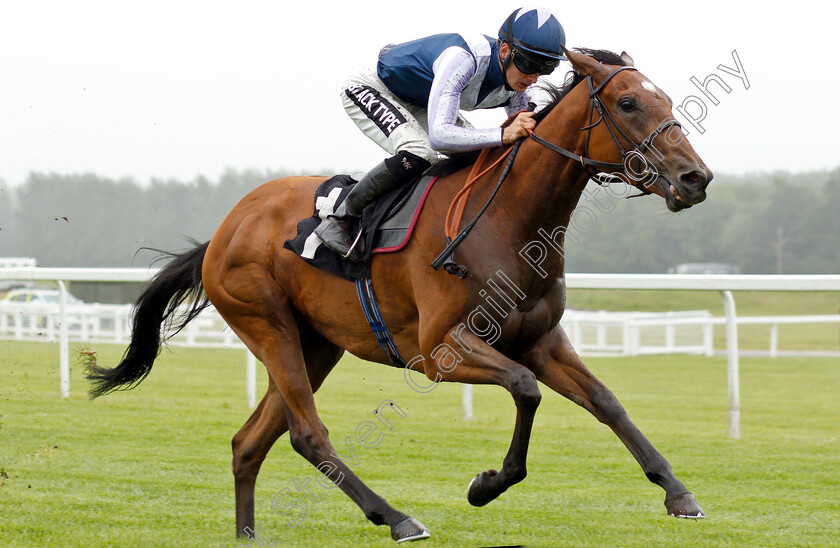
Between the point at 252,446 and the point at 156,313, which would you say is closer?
the point at 252,446

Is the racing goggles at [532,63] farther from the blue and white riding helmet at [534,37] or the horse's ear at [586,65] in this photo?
the horse's ear at [586,65]

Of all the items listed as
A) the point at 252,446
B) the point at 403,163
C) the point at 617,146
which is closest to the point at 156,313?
the point at 252,446

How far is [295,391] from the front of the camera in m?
3.87

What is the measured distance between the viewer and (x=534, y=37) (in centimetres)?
334

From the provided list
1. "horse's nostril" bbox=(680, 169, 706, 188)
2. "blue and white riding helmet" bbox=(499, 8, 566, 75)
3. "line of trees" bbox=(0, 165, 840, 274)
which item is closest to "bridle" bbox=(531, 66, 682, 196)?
"horse's nostril" bbox=(680, 169, 706, 188)

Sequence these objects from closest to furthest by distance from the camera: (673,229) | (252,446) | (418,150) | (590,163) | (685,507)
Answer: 1. (685,507)
2. (590,163)
3. (418,150)
4. (252,446)
5. (673,229)

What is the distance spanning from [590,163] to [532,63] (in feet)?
1.71

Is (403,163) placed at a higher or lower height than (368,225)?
higher

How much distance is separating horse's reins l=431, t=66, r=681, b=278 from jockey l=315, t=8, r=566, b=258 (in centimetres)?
12

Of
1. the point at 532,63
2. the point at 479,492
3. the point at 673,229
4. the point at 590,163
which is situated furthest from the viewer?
the point at 673,229

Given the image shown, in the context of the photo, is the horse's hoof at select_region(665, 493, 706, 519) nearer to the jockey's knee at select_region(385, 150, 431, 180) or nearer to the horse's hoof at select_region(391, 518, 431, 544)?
the horse's hoof at select_region(391, 518, 431, 544)

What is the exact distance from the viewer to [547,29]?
3344 millimetres

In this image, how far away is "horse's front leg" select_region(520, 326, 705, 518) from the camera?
318 cm

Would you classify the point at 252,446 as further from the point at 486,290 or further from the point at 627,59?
the point at 627,59
